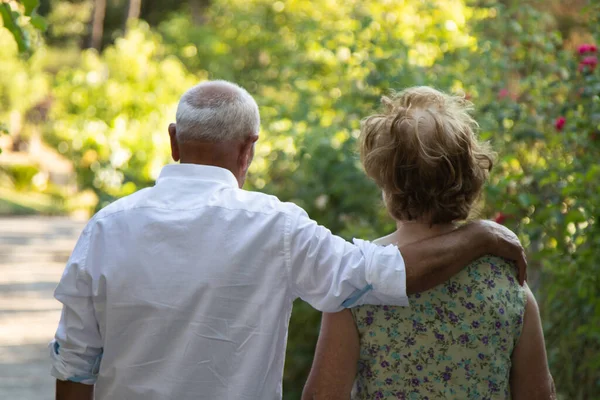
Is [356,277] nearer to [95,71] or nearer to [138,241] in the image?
[138,241]

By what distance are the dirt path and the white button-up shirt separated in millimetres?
4383

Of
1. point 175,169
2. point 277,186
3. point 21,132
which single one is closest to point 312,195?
point 277,186

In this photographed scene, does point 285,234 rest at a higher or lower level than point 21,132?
higher

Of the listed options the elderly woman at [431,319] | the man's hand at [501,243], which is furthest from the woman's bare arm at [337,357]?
the man's hand at [501,243]

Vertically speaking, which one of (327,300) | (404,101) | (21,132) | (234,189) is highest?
(404,101)

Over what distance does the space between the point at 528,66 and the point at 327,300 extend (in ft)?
11.4

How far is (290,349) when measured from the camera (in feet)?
15.4

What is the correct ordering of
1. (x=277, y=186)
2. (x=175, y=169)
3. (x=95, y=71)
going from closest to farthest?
(x=175, y=169)
(x=277, y=186)
(x=95, y=71)

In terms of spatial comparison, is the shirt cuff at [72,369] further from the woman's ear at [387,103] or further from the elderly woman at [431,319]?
the woman's ear at [387,103]

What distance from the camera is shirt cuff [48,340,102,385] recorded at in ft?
7.44

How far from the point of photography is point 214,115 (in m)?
2.25

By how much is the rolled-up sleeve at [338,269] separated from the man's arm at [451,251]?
0.12 feet

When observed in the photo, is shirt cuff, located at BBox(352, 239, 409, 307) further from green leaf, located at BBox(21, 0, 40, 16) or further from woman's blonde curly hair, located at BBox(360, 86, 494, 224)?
green leaf, located at BBox(21, 0, 40, 16)

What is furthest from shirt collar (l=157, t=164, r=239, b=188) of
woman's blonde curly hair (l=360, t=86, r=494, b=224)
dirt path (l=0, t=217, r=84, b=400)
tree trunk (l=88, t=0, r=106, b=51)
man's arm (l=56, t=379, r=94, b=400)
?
tree trunk (l=88, t=0, r=106, b=51)
